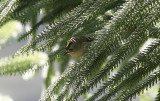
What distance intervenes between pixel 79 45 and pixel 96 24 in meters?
0.15

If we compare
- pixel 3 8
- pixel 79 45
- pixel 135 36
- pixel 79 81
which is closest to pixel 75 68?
pixel 79 81

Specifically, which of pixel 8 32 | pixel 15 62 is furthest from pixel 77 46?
pixel 15 62

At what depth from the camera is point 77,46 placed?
0.86 m

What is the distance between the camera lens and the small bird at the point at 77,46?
82 cm

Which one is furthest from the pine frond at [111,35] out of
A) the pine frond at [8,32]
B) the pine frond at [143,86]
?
the pine frond at [8,32]

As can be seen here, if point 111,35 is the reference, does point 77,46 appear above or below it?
below

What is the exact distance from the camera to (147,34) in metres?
0.51

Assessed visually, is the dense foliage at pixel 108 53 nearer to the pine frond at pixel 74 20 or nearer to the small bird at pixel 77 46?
the pine frond at pixel 74 20

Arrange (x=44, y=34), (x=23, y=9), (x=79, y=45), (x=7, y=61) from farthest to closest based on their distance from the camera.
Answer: (x=79, y=45) < (x=23, y=9) < (x=44, y=34) < (x=7, y=61)

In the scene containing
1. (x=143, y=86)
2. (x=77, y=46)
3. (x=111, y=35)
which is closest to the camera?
(x=111, y=35)

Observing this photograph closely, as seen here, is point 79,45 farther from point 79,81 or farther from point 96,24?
point 79,81

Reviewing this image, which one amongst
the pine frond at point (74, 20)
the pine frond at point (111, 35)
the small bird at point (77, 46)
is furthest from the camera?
the small bird at point (77, 46)

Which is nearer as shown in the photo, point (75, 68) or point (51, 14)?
point (75, 68)

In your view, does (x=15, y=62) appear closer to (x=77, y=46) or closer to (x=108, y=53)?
(x=108, y=53)
